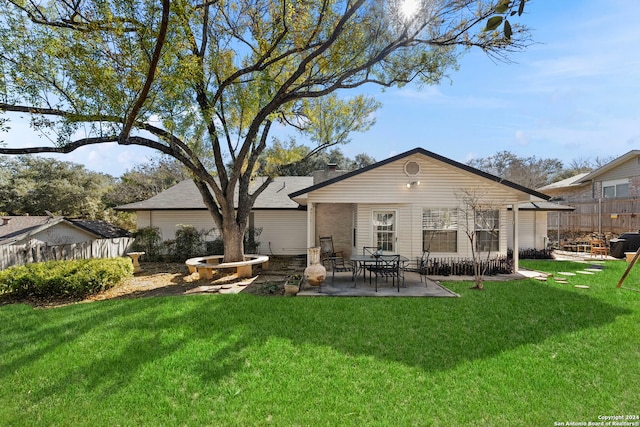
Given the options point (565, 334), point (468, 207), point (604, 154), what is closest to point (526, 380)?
point (565, 334)

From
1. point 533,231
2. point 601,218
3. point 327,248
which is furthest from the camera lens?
point 601,218

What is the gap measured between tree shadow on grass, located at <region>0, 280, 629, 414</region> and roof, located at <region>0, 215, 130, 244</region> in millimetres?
5674

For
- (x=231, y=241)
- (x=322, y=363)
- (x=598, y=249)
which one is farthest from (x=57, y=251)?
(x=598, y=249)

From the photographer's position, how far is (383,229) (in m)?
11.1

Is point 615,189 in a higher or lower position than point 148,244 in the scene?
higher

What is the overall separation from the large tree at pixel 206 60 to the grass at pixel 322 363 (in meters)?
4.65

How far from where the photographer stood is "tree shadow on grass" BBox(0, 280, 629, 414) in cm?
446

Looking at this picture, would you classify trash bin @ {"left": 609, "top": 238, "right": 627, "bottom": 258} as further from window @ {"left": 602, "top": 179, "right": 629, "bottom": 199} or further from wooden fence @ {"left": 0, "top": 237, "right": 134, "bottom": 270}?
wooden fence @ {"left": 0, "top": 237, "right": 134, "bottom": 270}

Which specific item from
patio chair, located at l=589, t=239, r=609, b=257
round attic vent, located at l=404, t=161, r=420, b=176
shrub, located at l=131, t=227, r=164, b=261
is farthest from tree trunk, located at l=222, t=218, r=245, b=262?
patio chair, located at l=589, t=239, r=609, b=257

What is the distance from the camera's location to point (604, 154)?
129 ft

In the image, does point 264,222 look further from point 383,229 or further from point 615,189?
point 615,189

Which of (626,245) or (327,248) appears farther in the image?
(626,245)

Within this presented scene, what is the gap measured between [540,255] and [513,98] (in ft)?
24.9

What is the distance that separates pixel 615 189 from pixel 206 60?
2410 cm
